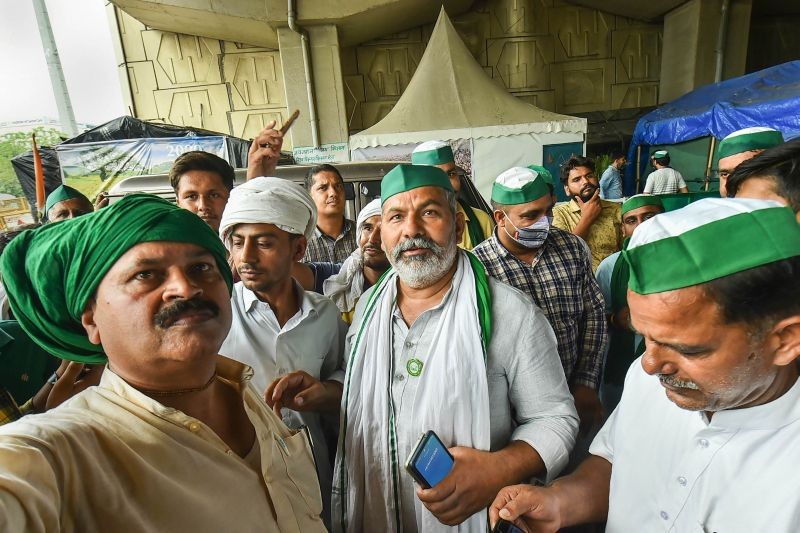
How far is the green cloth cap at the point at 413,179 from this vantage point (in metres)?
1.66

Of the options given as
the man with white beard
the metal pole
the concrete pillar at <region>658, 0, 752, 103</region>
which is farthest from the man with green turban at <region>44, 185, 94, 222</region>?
the concrete pillar at <region>658, 0, 752, 103</region>

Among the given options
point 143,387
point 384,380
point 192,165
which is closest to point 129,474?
point 143,387

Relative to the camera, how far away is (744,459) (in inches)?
36.2

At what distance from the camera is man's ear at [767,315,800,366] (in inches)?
33.5

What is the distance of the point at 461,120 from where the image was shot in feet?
24.0

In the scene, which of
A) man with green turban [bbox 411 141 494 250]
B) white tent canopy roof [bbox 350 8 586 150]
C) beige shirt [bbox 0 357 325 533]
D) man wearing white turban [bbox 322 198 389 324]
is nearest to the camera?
beige shirt [bbox 0 357 325 533]

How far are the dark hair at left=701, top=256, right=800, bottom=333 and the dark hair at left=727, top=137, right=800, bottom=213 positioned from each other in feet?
3.26

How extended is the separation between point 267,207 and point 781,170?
2018 millimetres

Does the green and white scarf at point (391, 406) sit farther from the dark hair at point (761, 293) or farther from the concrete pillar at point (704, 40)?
the concrete pillar at point (704, 40)

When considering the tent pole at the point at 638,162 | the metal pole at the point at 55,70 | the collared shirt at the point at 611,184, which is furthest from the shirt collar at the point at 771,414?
the tent pole at the point at 638,162

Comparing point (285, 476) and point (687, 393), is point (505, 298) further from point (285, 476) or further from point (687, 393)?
point (285, 476)

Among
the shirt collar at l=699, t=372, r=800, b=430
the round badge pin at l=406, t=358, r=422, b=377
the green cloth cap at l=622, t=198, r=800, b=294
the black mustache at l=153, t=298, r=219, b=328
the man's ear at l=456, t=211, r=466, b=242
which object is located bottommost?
Result: the round badge pin at l=406, t=358, r=422, b=377

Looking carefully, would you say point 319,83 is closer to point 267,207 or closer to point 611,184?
point 611,184

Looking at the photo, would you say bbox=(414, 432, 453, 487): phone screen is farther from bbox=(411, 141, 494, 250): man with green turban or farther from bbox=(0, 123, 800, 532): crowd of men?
bbox=(411, 141, 494, 250): man with green turban
